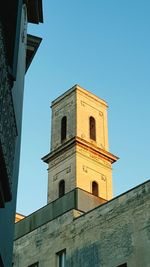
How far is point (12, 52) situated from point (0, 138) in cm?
255

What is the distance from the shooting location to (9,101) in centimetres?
741

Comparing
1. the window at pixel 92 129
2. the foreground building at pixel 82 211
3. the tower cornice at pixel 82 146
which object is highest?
the window at pixel 92 129

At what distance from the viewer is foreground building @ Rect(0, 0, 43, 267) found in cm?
695

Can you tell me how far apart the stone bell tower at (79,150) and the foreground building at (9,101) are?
75.9ft

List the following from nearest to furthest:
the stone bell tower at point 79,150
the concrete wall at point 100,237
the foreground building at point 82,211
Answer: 1. the concrete wall at point 100,237
2. the foreground building at point 82,211
3. the stone bell tower at point 79,150

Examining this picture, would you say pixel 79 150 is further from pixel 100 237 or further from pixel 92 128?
pixel 100 237

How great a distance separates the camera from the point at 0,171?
6.74 m

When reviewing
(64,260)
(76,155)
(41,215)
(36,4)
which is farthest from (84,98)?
(36,4)

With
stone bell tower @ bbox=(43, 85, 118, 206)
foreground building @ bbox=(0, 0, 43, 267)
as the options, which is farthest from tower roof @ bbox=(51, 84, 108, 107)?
foreground building @ bbox=(0, 0, 43, 267)

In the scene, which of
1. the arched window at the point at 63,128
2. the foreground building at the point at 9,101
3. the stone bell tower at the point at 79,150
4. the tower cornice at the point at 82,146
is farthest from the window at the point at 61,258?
the arched window at the point at 63,128

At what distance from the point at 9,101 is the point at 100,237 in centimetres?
1564

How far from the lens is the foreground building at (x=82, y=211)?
20.9 m

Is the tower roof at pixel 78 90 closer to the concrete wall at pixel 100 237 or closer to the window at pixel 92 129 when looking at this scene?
the window at pixel 92 129

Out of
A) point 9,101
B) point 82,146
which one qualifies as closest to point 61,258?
point 82,146
